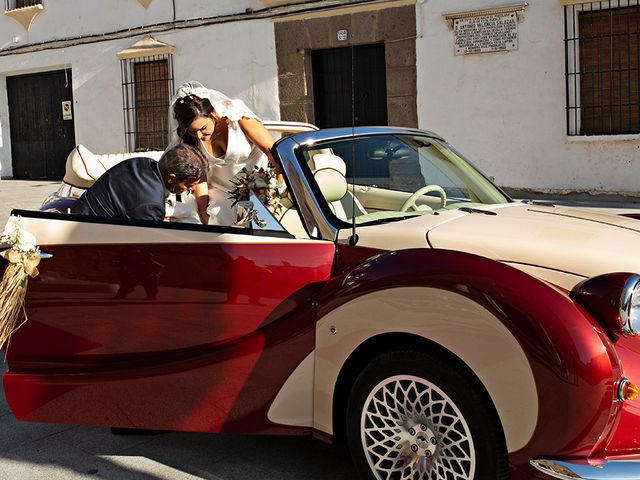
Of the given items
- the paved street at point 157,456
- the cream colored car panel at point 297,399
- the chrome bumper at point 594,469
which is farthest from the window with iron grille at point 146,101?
the chrome bumper at point 594,469

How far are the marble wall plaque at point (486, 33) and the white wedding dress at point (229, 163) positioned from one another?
7.62m

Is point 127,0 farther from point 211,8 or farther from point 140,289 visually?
point 140,289

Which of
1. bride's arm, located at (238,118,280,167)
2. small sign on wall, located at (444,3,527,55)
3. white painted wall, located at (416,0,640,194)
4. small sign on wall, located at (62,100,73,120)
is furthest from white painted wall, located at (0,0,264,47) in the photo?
bride's arm, located at (238,118,280,167)

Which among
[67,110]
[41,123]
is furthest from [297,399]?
[41,123]

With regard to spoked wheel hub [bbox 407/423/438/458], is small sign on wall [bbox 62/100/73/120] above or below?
above

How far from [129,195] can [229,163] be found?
99 cm

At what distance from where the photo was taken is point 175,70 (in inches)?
575

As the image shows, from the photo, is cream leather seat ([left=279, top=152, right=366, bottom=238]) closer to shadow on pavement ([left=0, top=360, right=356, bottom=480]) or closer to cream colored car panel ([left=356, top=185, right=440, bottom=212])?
cream colored car panel ([left=356, top=185, right=440, bottom=212])

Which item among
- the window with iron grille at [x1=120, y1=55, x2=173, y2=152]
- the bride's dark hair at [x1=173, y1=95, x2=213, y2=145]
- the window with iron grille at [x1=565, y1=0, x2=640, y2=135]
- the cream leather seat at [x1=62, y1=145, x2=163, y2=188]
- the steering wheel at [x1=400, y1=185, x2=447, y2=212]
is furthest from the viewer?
the window with iron grille at [x1=120, y1=55, x2=173, y2=152]

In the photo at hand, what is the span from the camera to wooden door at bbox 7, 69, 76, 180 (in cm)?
1653

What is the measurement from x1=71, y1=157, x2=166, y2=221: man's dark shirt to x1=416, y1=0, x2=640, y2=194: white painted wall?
8.44 meters

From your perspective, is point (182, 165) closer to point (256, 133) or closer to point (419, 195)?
point (256, 133)

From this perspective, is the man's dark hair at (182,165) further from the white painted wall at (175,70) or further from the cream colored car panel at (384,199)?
the white painted wall at (175,70)

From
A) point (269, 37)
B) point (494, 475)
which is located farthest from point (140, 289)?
point (269, 37)
